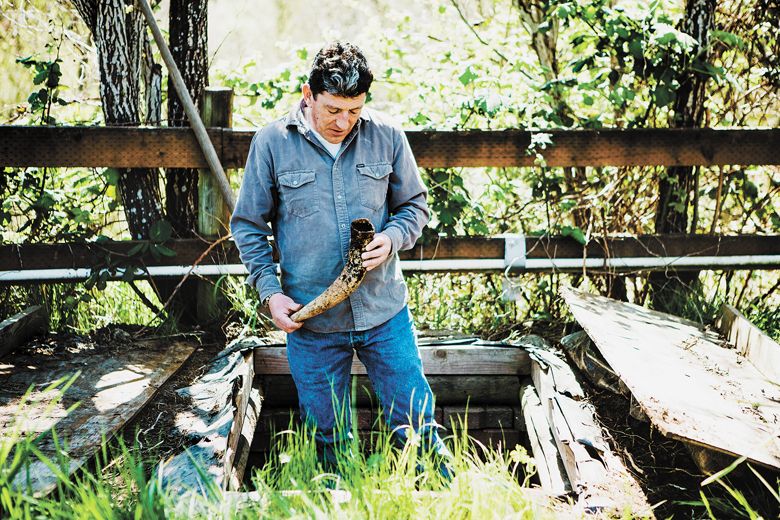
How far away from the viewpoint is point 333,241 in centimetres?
285

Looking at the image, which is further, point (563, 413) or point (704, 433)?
point (563, 413)

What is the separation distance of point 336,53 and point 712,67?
306 centimetres

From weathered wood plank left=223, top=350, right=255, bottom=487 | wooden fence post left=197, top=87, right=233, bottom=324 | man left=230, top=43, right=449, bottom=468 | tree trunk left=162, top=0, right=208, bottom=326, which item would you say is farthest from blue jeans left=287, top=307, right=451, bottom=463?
tree trunk left=162, top=0, right=208, bottom=326

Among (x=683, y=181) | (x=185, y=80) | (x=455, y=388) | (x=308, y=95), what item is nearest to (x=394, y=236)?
(x=308, y=95)

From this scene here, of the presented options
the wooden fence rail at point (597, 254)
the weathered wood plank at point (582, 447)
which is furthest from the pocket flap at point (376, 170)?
the wooden fence rail at point (597, 254)

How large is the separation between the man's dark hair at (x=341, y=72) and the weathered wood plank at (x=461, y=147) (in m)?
1.81

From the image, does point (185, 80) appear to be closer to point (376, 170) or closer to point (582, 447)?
point (376, 170)

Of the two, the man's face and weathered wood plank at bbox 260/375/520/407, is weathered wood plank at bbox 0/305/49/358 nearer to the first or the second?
weathered wood plank at bbox 260/375/520/407

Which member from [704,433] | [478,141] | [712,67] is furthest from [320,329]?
[712,67]

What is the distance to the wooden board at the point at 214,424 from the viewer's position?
103 inches

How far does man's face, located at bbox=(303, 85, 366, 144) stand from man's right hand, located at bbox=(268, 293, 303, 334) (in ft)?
2.04

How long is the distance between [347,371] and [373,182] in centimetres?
78

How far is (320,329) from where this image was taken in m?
2.89

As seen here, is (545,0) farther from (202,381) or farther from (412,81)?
(202,381)
